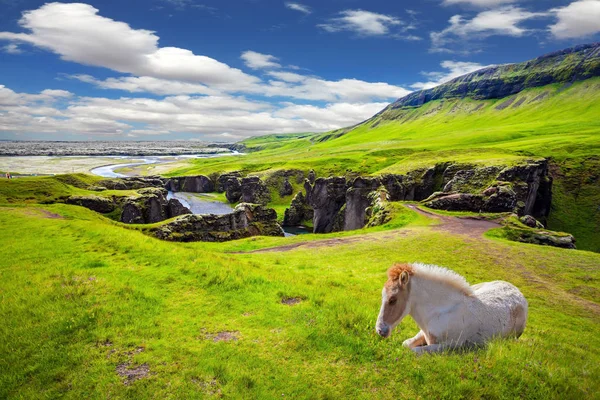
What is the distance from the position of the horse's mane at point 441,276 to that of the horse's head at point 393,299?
521mm

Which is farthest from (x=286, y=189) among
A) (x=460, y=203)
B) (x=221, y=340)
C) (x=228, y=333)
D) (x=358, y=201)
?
(x=221, y=340)

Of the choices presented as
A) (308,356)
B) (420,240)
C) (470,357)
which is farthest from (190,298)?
(420,240)

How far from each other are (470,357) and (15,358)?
1248 cm

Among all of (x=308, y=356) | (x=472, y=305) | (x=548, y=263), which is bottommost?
(x=548, y=263)

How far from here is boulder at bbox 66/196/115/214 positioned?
6578 centimetres

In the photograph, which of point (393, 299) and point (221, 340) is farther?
point (221, 340)

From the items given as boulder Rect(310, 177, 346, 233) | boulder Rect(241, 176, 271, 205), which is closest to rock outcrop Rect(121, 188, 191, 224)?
boulder Rect(310, 177, 346, 233)

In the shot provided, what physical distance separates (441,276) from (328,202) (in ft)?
309

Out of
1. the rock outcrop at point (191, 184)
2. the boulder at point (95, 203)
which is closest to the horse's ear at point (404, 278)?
the boulder at point (95, 203)

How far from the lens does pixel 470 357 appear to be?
791 centimetres

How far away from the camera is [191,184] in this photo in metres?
186

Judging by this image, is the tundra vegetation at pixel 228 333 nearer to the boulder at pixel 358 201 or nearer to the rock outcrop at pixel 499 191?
the rock outcrop at pixel 499 191

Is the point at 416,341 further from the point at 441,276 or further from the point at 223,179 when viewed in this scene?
the point at 223,179

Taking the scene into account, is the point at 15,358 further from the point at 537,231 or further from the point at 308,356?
the point at 537,231
